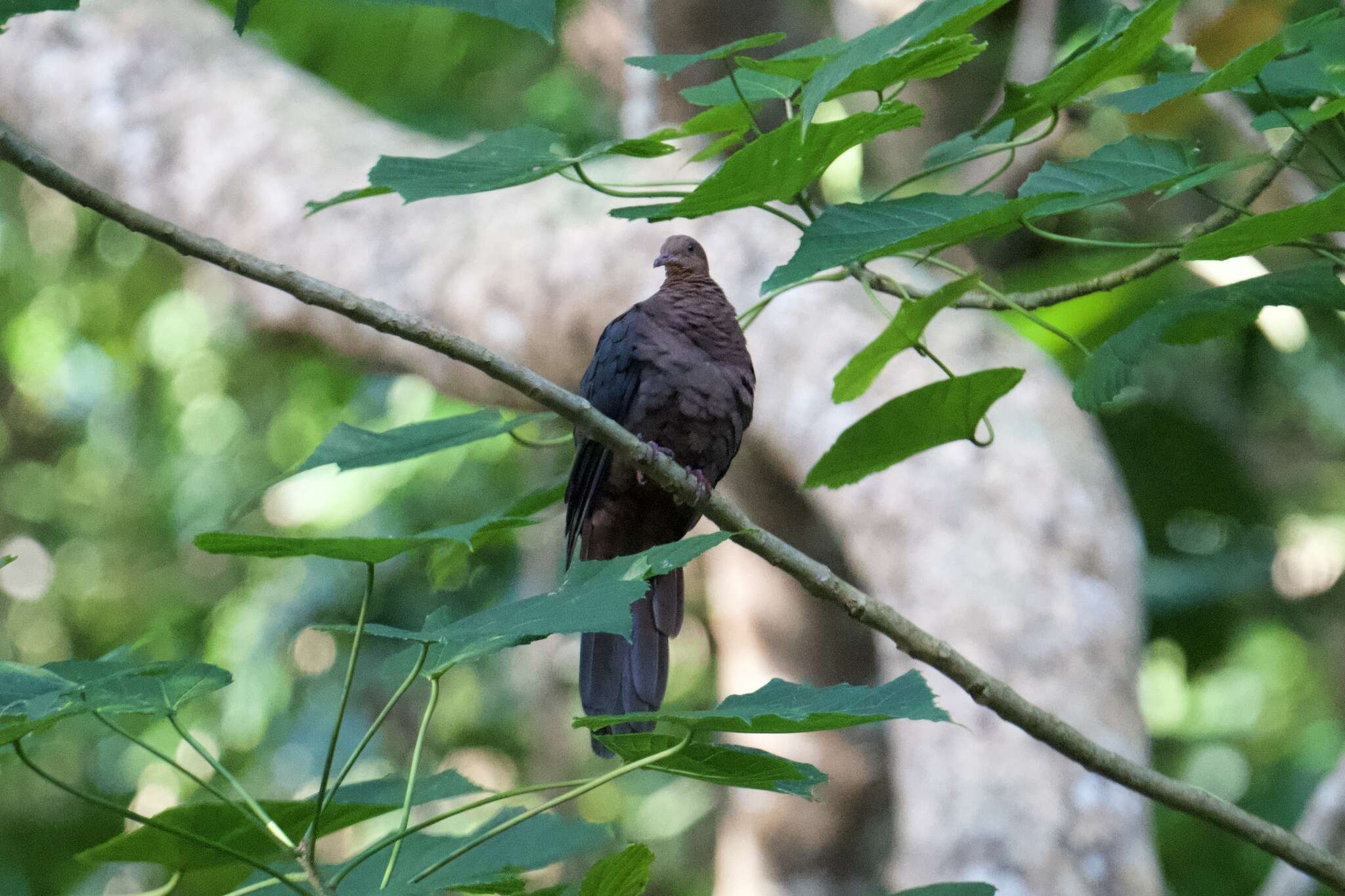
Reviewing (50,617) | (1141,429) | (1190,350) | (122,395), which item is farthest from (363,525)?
(1190,350)

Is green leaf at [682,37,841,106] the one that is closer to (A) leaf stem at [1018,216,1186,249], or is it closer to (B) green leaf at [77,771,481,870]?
(A) leaf stem at [1018,216,1186,249]

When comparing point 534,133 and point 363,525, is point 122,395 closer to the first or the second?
point 363,525

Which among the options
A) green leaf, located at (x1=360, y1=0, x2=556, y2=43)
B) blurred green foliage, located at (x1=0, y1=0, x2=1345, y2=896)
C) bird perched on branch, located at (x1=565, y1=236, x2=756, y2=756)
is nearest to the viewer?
green leaf, located at (x1=360, y1=0, x2=556, y2=43)

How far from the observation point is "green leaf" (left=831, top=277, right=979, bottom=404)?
45.6 inches

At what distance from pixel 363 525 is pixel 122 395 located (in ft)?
7.02

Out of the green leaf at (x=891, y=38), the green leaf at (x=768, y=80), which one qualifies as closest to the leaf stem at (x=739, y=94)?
the green leaf at (x=768, y=80)

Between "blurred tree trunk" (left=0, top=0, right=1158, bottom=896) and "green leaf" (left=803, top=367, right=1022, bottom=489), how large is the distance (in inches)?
44.3

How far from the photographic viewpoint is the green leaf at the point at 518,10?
0.85 metres

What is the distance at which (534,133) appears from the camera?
1.27 meters

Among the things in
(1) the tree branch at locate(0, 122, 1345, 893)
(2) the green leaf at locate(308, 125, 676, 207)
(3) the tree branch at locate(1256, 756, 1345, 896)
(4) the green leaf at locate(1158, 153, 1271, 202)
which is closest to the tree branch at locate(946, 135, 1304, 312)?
(1) the tree branch at locate(0, 122, 1345, 893)

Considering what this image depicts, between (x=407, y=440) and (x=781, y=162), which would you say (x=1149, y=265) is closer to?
(x=781, y=162)

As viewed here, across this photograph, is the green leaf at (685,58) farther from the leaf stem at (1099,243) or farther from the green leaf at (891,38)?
the leaf stem at (1099,243)

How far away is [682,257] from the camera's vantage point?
2289 millimetres

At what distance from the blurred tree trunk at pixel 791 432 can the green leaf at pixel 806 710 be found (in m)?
1.30
